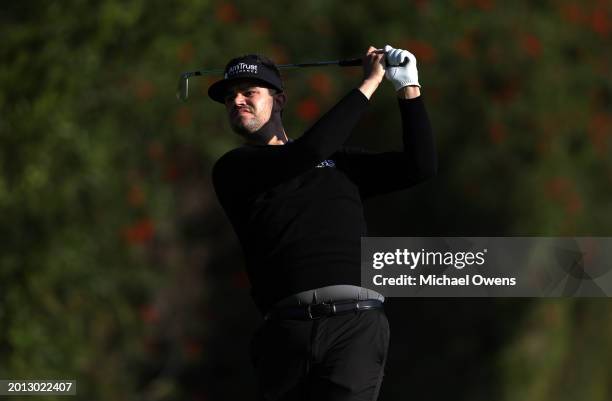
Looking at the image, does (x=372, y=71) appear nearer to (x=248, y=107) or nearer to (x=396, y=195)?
(x=248, y=107)

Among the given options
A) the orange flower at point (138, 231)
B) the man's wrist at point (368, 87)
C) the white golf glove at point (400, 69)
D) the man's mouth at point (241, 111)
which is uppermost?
the white golf glove at point (400, 69)

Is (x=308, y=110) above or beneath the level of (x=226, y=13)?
beneath

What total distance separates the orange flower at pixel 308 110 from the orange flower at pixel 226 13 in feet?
3.77

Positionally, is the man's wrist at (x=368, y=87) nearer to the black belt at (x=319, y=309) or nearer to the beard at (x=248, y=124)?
the beard at (x=248, y=124)

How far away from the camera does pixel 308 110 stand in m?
14.1

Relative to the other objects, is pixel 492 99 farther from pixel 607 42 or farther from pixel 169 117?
pixel 169 117

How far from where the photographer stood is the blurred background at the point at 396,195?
484 inches

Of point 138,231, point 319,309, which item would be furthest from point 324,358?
point 138,231

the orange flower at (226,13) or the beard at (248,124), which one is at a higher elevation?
the orange flower at (226,13)

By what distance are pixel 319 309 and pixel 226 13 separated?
8743 mm

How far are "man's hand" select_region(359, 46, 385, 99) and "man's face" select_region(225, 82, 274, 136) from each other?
1.55 ft

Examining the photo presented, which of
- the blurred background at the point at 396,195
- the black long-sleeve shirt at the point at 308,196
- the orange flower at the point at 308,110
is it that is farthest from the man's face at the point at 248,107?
the orange flower at the point at 308,110

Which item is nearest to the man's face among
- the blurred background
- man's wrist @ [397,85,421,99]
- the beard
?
the beard

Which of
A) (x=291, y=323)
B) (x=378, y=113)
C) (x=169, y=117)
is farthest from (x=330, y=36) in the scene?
(x=291, y=323)
